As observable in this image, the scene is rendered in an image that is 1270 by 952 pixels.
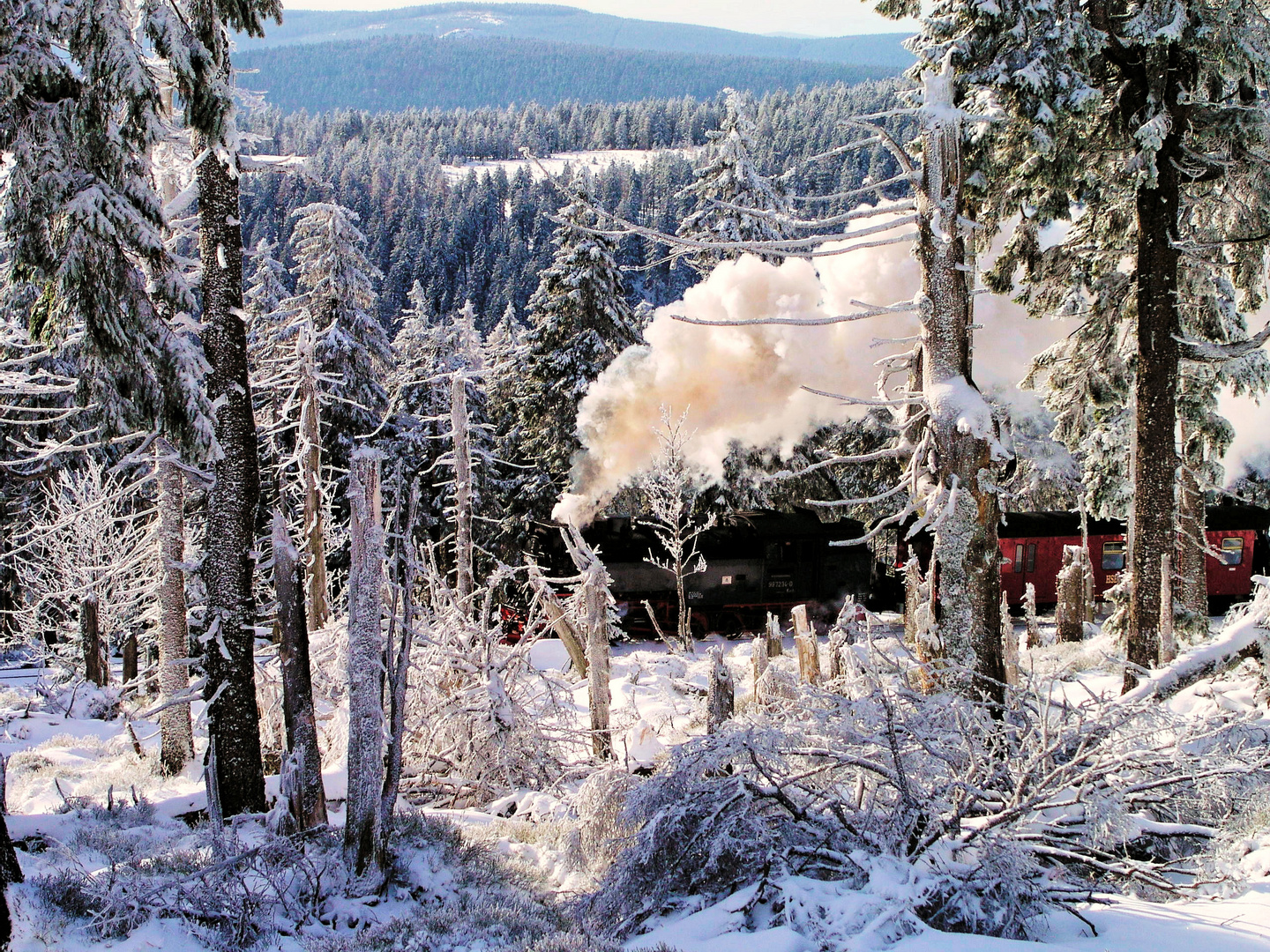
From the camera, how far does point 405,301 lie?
253ft

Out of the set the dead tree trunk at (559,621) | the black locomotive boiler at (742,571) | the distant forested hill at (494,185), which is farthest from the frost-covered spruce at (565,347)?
the distant forested hill at (494,185)

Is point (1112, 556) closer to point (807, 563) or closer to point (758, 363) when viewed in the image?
point (807, 563)

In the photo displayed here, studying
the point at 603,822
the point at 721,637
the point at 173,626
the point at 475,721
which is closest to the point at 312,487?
the point at 173,626

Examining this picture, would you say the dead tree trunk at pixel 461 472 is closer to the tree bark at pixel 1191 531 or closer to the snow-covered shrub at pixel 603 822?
the snow-covered shrub at pixel 603 822

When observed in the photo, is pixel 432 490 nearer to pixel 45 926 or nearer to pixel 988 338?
pixel 988 338

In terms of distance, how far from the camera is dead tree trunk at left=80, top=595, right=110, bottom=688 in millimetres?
18875

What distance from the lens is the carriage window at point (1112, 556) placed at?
22922 mm

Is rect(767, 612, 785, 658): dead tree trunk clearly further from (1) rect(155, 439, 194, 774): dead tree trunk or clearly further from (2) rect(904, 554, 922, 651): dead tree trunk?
(1) rect(155, 439, 194, 774): dead tree trunk

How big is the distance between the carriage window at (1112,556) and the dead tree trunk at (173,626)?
21.5 meters

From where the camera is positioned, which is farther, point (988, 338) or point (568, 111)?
point (568, 111)

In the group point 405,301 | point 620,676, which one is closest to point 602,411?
point 620,676

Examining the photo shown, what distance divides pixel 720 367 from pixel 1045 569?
35.3 feet

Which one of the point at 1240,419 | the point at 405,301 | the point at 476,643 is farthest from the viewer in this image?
the point at 405,301

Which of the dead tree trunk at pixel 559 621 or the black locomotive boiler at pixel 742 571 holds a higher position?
the dead tree trunk at pixel 559 621
